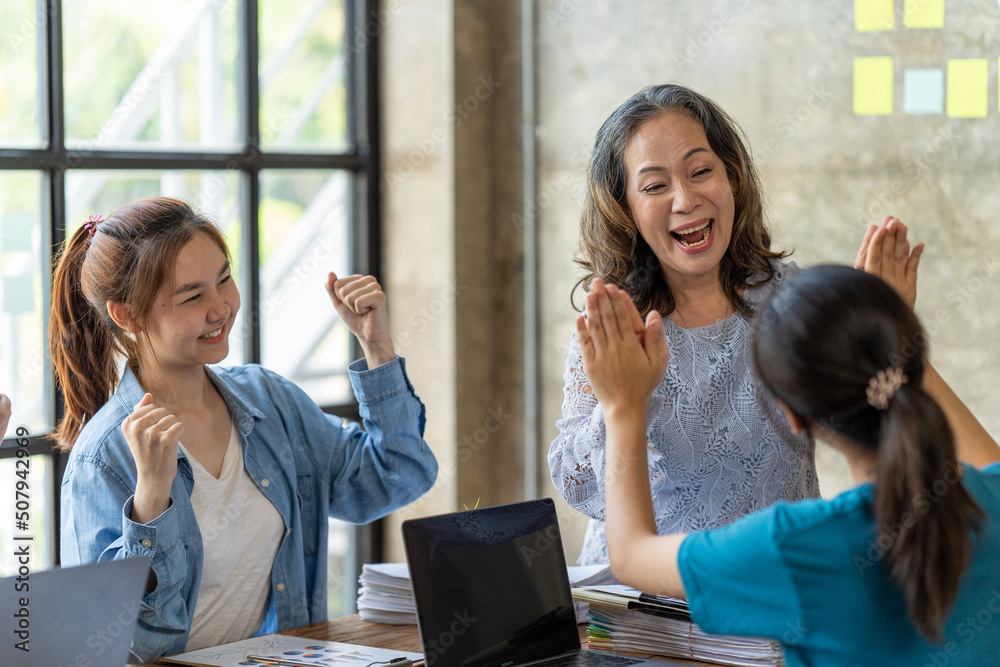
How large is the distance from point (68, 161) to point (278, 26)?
0.92 m

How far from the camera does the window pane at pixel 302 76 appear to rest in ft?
11.9

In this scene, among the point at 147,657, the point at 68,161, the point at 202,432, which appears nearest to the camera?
the point at 147,657

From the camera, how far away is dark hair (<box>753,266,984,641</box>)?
1.23 m

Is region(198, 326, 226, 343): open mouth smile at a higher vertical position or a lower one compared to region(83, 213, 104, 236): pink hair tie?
lower

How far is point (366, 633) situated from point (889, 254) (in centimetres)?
120

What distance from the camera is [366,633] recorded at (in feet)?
6.46

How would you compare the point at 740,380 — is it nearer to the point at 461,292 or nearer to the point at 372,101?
the point at 461,292

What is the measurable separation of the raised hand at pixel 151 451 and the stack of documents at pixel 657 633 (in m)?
0.75

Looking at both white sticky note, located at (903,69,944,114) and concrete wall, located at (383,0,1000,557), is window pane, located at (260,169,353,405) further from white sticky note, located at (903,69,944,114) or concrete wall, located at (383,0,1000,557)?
white sticky note, located at (903,69,944,114)

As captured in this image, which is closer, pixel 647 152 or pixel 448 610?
pixel 448 610

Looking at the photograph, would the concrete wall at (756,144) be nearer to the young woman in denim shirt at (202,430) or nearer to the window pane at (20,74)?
the window pane at (20,74)

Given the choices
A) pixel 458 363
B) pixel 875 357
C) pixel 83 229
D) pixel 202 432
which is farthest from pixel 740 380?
pixel 458 363

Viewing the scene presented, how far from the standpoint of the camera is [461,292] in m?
3.76

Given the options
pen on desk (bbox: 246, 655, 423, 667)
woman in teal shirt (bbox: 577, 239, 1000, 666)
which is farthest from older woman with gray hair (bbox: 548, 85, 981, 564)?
woman in teal shirt (bbox: 577, 239, 1000, 666)
